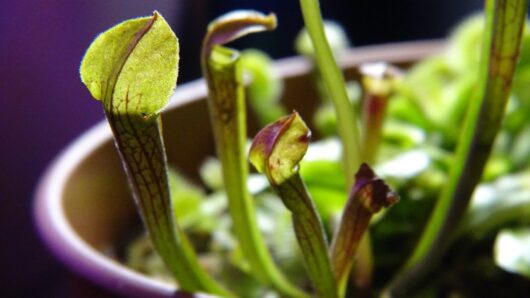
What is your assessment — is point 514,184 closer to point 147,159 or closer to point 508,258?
point 508,258

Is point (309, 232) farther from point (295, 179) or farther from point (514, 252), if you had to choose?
point (514, 252)

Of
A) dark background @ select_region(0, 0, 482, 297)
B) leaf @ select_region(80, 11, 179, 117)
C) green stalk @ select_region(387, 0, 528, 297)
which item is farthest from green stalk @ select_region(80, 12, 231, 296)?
dark background @ select_region(0, 0, 482, 297)

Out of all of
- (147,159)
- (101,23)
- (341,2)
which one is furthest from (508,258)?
(341,2)

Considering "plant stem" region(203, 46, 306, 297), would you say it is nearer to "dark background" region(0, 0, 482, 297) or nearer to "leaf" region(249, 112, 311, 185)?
"leaf" region(249, 112, 311, 185)

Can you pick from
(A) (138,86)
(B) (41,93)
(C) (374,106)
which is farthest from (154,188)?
(B) (41,93)

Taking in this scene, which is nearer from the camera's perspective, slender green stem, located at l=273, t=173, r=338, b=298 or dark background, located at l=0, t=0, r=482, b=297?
slender green stem, located at l=273, t=173, r=338, b=298

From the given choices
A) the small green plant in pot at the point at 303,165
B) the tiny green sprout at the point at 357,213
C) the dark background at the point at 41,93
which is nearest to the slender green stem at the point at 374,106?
the small green plant in pot at the point at 303,165

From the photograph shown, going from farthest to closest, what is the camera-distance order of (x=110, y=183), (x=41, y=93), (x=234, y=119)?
1. (x=41, y=93)
2. (x=110, y=183)
3. (x=234, y=119)

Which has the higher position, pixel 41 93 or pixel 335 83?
pixel 335 83
